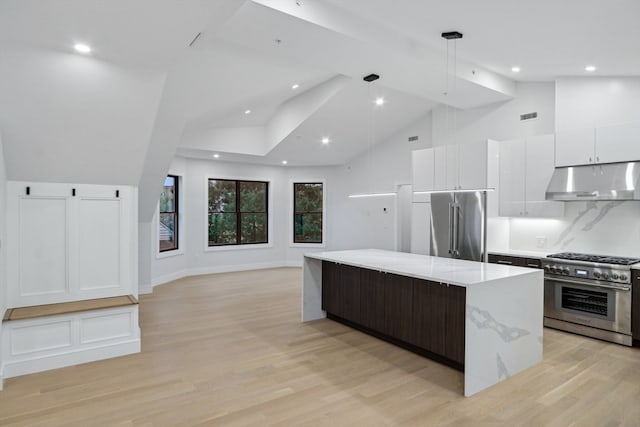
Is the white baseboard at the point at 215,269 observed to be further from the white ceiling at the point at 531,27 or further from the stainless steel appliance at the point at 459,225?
the white ceiling at the point at 531,27

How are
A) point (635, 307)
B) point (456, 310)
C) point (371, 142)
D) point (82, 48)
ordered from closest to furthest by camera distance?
point (82, 48) → point (456, 310) → point (635, 307) → point (371, 142)

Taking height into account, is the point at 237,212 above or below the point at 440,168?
below

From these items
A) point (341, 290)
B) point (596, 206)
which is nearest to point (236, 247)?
point (341, 290)

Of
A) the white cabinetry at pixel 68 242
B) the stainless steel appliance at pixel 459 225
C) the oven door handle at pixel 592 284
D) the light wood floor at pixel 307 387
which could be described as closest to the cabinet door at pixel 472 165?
the stainless steel appliance at pixel 459 225

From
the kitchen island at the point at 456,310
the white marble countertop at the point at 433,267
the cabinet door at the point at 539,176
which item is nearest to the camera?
the kitchen island at the point at 456,310

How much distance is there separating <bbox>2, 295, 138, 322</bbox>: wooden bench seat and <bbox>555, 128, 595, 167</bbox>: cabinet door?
17.4 feet

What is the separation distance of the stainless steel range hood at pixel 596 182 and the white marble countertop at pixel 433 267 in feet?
5.27

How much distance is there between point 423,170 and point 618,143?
2511 millimetres

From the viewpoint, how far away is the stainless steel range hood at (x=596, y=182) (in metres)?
4.14

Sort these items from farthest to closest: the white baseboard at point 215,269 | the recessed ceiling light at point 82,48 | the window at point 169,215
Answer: the window at point 169,215 → the white baseboard at point 215,269 → the recessed ceiling light at point 82,48

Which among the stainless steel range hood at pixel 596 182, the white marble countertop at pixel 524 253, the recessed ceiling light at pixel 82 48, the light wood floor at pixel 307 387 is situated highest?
the recessed ceiling light at pixel 82 48

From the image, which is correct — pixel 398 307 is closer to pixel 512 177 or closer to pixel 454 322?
pixel 454 322

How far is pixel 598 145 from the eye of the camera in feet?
14.6

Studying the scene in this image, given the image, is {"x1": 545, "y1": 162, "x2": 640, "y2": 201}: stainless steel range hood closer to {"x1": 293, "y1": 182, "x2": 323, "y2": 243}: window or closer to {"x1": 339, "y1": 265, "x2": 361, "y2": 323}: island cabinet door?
{"x1": 339, "y1": 265, "x2": 361, "y2": 323}: island cabinet door
